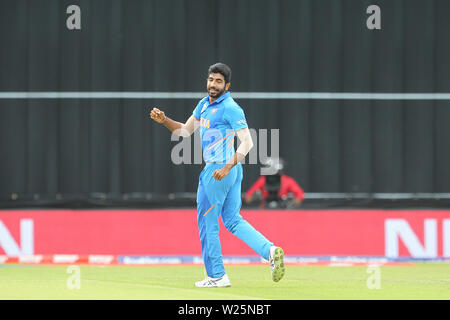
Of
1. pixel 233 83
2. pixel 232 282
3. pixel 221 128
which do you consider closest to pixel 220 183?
pixel 221 128

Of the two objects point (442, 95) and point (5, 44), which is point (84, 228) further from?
point (442, 95)

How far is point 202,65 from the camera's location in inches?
643

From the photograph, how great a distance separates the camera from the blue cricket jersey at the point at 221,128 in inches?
301

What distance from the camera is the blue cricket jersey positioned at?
7637mm

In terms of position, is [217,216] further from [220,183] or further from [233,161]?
[233,161]

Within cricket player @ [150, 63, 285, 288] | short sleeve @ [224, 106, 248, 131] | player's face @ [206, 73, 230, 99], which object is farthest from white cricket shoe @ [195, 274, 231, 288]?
player's face @ [206, 73, 230, 99]

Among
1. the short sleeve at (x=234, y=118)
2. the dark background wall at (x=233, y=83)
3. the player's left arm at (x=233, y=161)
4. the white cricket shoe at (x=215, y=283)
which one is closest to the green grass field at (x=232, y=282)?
the white cricket shoe at (x=215, y=283)

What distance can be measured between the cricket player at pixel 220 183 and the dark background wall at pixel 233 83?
8558 millimetres

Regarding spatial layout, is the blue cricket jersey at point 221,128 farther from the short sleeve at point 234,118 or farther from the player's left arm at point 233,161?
the player's left arm at point 233,161

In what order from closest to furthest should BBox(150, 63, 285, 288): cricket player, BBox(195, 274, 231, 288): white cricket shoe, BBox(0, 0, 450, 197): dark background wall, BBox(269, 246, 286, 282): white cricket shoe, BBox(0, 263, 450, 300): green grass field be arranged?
BBox(0, 263, 450, 300): green grass field, BBox(269, 246, 286, 282): white cricket shoe, BBox(150, 63, 285, 288): cricket player, BBox(195, 274, 231, 288): white cricket shoe, BBox(0, 0, 450, 197): dark background wall

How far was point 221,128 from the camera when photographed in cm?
768

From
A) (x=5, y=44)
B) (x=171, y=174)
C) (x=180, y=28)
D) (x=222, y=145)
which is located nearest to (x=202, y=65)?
(x=180, y=28)

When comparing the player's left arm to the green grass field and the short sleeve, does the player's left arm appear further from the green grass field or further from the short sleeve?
the green grass field

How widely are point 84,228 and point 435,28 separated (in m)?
7.86
